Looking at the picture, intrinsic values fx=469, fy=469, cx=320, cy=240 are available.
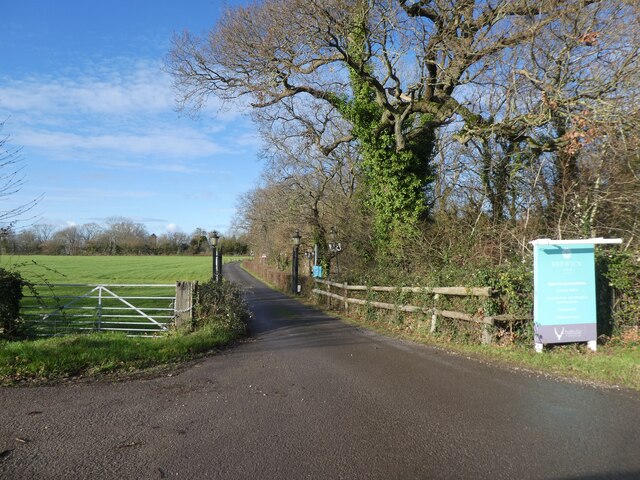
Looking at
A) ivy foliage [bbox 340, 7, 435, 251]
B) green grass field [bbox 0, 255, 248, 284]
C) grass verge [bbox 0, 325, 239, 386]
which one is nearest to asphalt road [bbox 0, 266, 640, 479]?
grass verge [bbox 0, 325, 239, 386]

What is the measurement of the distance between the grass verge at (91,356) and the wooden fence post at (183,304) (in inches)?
43.1

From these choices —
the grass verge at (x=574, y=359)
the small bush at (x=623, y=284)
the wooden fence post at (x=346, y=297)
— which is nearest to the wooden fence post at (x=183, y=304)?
the grass verge at (x=574, y=359)

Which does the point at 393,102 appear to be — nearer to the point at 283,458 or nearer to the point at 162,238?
the point at 283,458

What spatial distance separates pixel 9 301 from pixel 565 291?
12.4 meters

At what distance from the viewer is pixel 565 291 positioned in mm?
8695

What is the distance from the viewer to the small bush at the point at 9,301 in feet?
36.8

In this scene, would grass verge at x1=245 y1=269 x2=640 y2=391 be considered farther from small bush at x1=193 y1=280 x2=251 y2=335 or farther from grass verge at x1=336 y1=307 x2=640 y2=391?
small bush at x1=193 y1=280 x2=251 y2=335

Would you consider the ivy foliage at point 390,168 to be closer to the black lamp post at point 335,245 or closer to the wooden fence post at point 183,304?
the black lamp post at point 335,245

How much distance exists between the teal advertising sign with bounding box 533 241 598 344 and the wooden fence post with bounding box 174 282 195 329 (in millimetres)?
7909

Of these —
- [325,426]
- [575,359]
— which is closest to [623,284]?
[575,359]

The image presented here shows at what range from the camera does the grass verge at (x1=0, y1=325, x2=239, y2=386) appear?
24.8ft

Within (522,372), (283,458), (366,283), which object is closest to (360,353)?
(522,372)

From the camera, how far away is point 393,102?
18.3 meters

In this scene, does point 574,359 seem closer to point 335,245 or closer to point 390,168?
point 390,168
